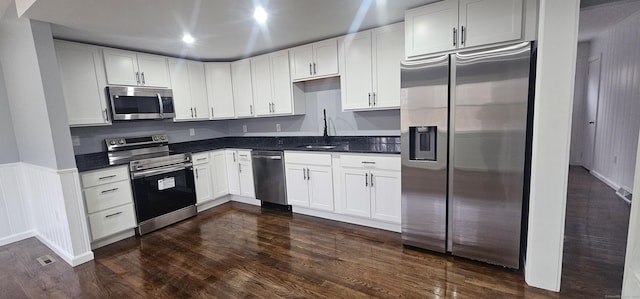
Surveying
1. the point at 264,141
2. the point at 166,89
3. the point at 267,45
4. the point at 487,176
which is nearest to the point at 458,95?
the point at 487,176

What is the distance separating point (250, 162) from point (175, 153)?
961mm

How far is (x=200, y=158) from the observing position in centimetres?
385

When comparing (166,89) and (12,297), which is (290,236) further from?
(166,89)

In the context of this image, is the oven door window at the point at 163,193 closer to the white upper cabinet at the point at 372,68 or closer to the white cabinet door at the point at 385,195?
the white upper cabinet at the point at 372,68

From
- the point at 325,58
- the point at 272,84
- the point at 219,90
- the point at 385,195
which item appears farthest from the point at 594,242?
the point at 219,90

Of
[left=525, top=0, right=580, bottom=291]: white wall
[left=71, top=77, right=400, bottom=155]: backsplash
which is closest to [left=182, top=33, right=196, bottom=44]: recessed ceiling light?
[left=71, top=77, right=400, bottom=155]: backsplash

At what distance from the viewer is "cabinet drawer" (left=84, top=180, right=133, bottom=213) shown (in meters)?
2.82

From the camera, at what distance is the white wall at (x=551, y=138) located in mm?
1725

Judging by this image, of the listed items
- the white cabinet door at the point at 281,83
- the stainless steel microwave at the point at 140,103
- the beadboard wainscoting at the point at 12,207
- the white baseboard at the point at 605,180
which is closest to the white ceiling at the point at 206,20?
the white cabinet door at the point at 281,83

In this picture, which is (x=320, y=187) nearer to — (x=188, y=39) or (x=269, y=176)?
(x=269, y=176)

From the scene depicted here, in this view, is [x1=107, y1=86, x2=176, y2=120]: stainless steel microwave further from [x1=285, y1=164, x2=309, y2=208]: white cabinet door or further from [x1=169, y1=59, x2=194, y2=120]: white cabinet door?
[x1=285, y1=164, x2=309, y2=208]: white cabinet door

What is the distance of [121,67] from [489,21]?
3884mm

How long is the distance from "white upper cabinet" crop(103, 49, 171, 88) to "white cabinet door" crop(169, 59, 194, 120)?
92 millimetres

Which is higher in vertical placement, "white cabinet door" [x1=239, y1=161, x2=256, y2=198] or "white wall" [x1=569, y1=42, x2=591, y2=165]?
"white wall" [x1=569, y1=42, x2=591, y2=165]
